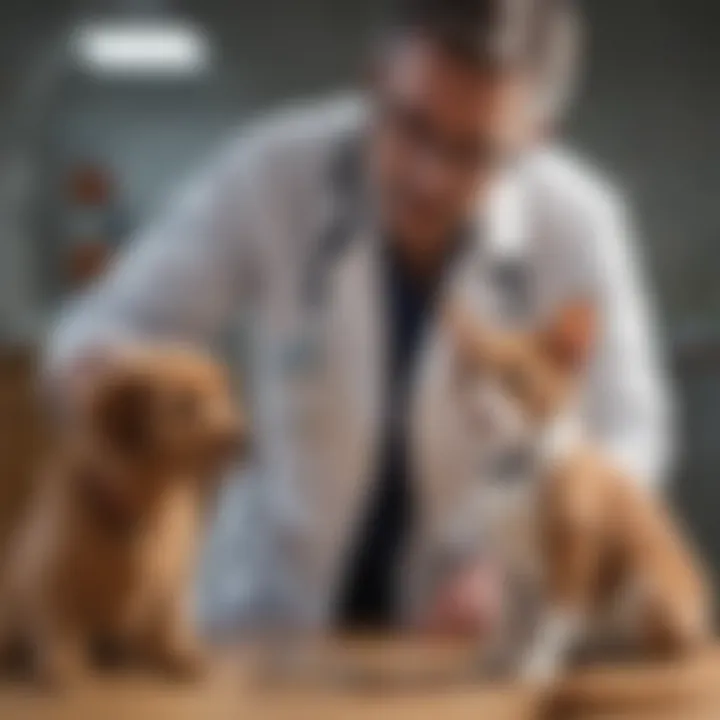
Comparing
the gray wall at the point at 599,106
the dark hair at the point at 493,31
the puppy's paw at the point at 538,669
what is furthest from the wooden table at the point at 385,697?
the dark hair at the point at 493,31

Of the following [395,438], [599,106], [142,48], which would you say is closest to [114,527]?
[395,438]

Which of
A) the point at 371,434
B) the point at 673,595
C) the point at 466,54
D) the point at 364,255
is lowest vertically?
the point at 673,595

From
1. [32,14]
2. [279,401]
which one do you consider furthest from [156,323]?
[32,14]

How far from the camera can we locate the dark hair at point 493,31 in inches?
48.2

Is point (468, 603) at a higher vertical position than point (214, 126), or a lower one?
lower

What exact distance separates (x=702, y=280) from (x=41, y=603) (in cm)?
47

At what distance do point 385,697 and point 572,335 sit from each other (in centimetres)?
26

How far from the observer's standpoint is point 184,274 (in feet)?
3.95

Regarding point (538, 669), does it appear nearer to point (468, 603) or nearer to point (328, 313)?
point (468, 603)

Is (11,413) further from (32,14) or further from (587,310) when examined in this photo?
(587,310)

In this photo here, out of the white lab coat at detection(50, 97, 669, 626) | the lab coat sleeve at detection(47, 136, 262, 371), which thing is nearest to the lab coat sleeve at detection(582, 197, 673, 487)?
the white lab coat at detection(50, 97, 669, 626)

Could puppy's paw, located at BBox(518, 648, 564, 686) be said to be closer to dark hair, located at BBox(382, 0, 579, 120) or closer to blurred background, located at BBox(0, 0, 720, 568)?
blurred background, located at BBox(0, 0, 720, 568)

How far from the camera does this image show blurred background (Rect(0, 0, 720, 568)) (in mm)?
1192

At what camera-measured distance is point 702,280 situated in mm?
1250
